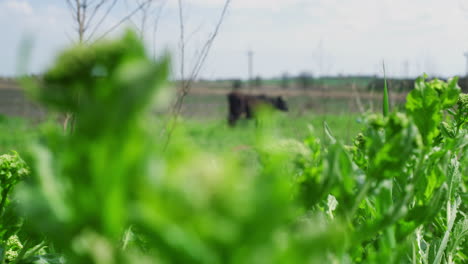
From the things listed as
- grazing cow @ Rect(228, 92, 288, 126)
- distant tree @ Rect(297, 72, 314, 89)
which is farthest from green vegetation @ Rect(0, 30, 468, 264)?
distant tree @ Rect(297, 72, 314, 89)

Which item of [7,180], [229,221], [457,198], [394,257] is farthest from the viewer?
[457,198]

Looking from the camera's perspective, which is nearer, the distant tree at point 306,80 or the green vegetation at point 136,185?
the green vegetation at point 136,185

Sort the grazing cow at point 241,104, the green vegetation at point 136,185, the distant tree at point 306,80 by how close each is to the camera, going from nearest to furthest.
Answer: the green vegetation at point 136,185 → the grazing cow at point 241,104 → the distant tree at point 306,80

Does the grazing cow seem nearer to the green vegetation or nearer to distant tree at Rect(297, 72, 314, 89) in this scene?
distant tree at Rect(297, 72, 314, 89)

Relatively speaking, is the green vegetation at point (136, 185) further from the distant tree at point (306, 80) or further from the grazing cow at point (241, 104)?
the distant tree at point (306, 80)

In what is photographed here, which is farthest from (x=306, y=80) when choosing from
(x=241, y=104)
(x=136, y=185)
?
(x=136, y=185)

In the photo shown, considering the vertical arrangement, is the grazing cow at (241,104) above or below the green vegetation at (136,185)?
below

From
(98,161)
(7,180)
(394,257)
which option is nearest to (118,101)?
(98,161)

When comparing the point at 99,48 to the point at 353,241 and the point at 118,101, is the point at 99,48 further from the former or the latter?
the point at 353,241

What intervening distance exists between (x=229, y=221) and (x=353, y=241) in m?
0.34

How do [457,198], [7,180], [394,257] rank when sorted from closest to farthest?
1. [394,257]
2. [7,180]
3. [457,198]

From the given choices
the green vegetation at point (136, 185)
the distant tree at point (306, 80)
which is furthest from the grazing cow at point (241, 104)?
the green vegetation at point (136, 185)

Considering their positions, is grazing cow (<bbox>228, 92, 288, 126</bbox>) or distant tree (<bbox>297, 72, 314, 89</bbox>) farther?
distant tree (<bbox>297, 72, 314, 89</bbox>)

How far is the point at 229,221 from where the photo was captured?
399 millimetres
